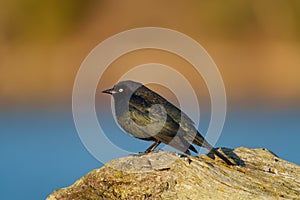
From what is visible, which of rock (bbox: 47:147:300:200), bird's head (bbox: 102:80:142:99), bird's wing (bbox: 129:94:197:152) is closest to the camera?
rock (bbox: 47:147:300:200)

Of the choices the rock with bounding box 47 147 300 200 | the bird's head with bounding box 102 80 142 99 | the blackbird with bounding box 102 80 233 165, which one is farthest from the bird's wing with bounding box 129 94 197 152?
the rock with bounding box 47 147 300 200

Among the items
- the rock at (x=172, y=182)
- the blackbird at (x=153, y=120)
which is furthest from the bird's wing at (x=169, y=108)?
the rock at (x=172, y=182)

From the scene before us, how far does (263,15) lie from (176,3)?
3.60 m

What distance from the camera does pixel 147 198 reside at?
6.93 meters

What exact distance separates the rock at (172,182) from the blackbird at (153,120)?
0.52 meters

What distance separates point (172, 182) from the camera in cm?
700

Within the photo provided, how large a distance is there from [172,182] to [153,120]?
151cm

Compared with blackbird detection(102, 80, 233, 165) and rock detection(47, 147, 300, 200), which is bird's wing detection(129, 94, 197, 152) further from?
rock detection(47, 147, 300, 200)

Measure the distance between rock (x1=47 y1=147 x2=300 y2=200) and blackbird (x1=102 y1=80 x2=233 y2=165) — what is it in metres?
0.52

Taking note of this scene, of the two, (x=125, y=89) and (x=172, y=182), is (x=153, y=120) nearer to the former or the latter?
(x=125, y=89)

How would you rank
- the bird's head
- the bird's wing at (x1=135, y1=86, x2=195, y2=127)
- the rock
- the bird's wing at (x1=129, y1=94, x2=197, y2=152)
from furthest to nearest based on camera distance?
1. the bird's head
2. the bird's wing at (x1=135, y1=86, x2=195, y2=127)
3. the bird's wing at (x1=129, y1=94, x2=197, y2=152)
4. the rock

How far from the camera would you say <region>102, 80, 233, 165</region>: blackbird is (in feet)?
26.6

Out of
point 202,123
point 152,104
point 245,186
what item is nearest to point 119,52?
point 202,123

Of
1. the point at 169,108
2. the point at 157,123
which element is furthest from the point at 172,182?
the point at 169,108
